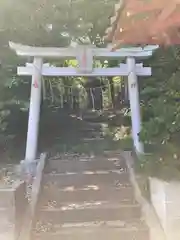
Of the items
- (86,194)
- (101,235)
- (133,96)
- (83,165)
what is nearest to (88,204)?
(86,194)

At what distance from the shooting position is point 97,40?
1154cm

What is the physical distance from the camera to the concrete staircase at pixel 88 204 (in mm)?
5352

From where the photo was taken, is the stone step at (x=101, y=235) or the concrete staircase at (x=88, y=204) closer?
the stone step at (x=101, y=235)

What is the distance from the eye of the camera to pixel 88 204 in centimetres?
641

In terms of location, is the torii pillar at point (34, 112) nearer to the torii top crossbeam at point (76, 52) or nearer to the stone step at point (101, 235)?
the torii top crossbeam at point (76, 52)

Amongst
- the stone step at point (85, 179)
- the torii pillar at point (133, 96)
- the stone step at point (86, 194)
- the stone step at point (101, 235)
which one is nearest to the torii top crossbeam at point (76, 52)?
the torii pillar at point (133, 96)

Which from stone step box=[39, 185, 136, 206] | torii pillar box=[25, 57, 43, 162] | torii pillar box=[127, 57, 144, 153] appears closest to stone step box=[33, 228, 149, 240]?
stone step box=[39, 185, 136, 206]

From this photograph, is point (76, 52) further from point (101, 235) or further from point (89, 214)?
point (101, 235)

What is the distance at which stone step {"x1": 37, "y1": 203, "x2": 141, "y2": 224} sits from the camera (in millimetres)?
5907

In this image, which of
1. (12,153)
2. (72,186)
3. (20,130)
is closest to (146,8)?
(72,186)

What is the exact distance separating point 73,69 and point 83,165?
2.61 m

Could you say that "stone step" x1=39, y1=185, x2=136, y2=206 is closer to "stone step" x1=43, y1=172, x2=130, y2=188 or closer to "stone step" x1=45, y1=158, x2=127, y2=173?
"stone step" x1=43, y1=172, x2=130, y2=188

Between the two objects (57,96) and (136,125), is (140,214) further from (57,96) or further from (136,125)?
(57,96)

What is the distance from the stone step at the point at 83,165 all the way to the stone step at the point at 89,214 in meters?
2.15
